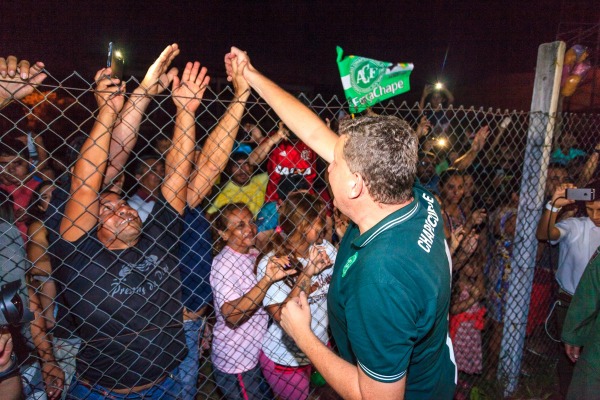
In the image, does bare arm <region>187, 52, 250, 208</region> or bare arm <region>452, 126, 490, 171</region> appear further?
bare arm <region>452, 126, 490, 171</region>

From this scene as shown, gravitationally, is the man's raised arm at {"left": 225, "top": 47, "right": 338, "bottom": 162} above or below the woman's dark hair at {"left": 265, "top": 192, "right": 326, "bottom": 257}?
above

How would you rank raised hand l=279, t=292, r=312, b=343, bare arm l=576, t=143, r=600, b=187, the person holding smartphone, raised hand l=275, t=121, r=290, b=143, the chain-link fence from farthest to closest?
bare arm l=576, t=143, r=600, b=187 → the person holding smartphone → raised hand l=275, t=121, r=290, b=143 → the chain-link fence → raised hand l=279, t=292, r=312, b=343

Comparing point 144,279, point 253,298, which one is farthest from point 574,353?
point 144,279

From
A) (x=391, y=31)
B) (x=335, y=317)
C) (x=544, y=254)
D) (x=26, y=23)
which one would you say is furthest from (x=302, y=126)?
(x=391, y=31)

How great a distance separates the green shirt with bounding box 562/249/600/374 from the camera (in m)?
2.77

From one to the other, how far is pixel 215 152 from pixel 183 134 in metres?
0.28

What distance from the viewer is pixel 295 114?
A: 239cm

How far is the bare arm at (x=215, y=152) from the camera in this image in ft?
8.50

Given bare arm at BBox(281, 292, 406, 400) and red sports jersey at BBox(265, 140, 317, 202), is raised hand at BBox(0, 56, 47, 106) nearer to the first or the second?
bare arm at BBox(281, 292, 406, 400)

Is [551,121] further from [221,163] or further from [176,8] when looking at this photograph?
[176,8]

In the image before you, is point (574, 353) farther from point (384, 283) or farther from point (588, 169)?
point (384, 283)

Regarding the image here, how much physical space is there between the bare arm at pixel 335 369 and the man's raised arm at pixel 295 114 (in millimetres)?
882

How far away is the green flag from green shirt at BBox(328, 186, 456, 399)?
228cm

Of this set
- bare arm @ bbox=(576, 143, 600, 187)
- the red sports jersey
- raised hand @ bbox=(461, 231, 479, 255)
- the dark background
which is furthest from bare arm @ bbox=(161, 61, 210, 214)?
the dark background
